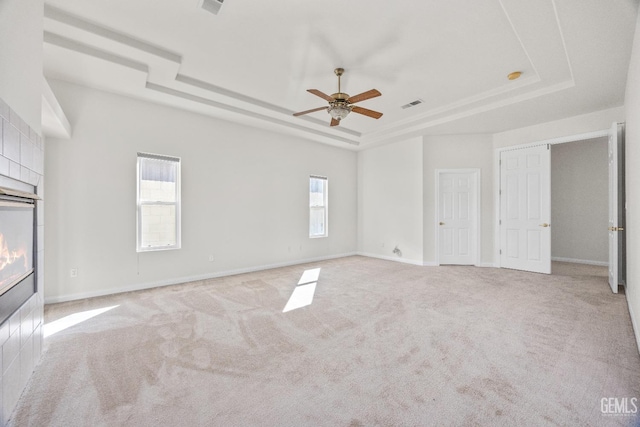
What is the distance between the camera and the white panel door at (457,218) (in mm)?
Answer: 5875

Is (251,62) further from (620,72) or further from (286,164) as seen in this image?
(620,72)

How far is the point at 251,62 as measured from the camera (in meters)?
3.41

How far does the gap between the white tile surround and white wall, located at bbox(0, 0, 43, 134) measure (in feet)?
0.34

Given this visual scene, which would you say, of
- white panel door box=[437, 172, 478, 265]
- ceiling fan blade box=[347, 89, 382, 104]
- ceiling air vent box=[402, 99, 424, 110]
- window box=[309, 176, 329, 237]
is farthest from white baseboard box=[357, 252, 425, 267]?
ceiling fan blade box=[347, 89, 382, 104]

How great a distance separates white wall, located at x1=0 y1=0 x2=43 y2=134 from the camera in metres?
1.53

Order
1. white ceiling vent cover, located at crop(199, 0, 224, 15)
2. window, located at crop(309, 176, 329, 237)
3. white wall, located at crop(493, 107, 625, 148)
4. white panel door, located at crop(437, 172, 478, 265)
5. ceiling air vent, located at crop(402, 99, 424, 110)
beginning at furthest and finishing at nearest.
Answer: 1. window, located at crop(309, 176, 329, 237)
2. white panel door, located at crop(437, 172, 478, 265)
3. ceiling air vent, located at crop(402, 99, 424, 110)
4. white wall, located at crop(493, 107, 625, 148)
5. white ceiling vent cover, located at crop(199, 0, 224, 15)

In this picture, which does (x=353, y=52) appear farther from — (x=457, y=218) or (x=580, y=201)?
(x=580, y=201)

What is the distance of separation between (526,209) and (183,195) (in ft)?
20.5

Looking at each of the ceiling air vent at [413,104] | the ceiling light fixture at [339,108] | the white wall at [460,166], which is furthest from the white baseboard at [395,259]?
the ceiling light fixture at [339,108]

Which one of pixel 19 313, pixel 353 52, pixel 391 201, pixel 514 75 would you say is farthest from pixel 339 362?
pixel 391 201

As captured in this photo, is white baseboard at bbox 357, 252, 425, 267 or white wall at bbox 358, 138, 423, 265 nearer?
white baseboard at bbox 357, 252, 425, 267

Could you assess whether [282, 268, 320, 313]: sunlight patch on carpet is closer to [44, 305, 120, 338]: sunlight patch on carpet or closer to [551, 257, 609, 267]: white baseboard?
[44, 305, 120, 338]: sunlight patch on carpet

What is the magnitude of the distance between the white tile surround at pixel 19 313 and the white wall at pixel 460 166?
5.92 meters

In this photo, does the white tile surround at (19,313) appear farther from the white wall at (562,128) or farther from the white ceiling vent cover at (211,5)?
the white wall at (562,128)
